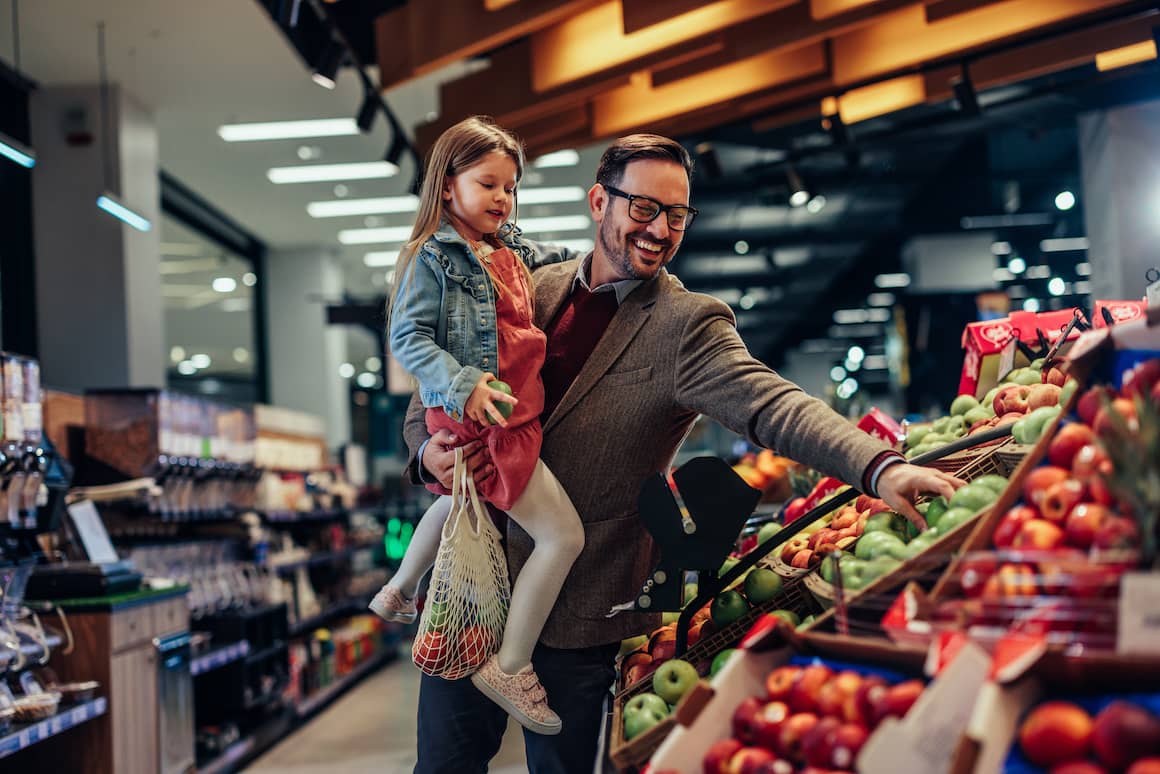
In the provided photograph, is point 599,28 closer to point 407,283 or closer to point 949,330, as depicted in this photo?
point 407,283

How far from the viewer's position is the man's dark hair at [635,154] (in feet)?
7.23

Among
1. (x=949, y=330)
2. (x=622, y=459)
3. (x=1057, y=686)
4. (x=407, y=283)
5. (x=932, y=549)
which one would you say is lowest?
(x=1057, y=686)

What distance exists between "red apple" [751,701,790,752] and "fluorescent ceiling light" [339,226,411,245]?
44.0ft

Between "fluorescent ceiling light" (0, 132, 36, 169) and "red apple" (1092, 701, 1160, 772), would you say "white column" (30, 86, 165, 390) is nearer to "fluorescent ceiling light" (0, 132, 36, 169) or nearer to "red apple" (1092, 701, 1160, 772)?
"fluorescent ceiling light" (0, 132, 36, 169)

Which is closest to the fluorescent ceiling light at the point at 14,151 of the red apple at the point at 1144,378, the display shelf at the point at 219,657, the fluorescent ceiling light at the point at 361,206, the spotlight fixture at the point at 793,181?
the display shelf at the point at 219,657

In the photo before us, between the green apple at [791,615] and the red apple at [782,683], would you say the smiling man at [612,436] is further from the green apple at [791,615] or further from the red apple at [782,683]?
the red apple at [782,683]

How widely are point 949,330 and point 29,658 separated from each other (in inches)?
476

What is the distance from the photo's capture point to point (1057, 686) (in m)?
1.37

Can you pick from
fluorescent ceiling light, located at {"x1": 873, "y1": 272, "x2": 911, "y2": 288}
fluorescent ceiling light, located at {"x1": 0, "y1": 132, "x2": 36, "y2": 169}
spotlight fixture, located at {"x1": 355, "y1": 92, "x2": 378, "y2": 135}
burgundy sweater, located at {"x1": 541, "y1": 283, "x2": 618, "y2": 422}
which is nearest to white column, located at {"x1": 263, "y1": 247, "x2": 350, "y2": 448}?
spotlight fixture, located at {"x1": 355, "y1": 92, "x2": 378, "y2": 135}

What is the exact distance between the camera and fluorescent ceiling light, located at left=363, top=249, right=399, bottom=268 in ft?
53.0

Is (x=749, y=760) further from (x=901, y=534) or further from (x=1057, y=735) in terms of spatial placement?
(x=901, y=534)

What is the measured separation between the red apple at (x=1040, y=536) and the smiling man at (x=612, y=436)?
2.32 ft

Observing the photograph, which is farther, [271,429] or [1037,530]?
[271,429]

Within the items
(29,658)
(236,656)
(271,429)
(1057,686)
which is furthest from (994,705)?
(271,429)
